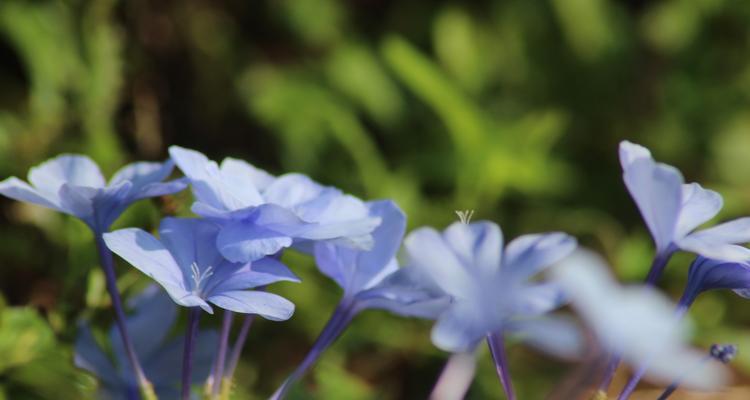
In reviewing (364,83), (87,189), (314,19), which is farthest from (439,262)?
(314,19)

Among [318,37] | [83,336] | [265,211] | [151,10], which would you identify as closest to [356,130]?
[318,37]

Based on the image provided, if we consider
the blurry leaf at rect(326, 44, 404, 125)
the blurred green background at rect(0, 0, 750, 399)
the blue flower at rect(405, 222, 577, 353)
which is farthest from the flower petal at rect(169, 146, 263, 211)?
the blurry leaf at rect(326, 44, 404, 125)

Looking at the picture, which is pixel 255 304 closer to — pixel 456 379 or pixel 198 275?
pixel 198 275

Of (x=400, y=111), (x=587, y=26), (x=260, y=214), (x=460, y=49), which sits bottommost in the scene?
(x=260, y=214)

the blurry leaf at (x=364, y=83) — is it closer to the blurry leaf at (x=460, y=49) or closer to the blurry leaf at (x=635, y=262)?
the blurry leaf at (x=460, y=49)

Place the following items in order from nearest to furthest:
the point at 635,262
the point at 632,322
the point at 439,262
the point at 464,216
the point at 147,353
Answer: the point at 632,322, the point at 439,262, the point at 464,216, the point at 147,353, the point at 635,262

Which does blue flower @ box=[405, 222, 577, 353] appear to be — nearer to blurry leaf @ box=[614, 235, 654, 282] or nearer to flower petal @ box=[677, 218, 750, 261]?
flower petal @ box=[677, 218, 750, 261]

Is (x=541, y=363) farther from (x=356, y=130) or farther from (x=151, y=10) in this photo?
(x=151, y=10)
